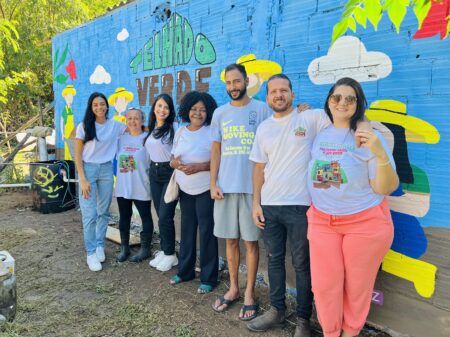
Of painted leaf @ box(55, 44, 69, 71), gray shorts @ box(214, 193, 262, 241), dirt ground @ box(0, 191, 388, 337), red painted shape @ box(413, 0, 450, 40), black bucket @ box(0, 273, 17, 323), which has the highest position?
painted leaf @ box(55, 44, 69, 71)

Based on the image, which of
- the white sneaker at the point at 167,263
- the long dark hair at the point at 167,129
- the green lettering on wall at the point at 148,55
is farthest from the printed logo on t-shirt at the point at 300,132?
the green lettering on wall at the point at 148,55

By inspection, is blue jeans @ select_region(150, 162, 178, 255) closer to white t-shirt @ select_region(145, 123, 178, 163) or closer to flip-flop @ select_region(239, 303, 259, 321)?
white t-shirt @ select_region(145, 123, 178, 163)

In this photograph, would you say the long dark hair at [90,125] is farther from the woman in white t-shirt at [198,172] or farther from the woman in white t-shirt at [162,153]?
the woman in white t-shirt at [198,172]

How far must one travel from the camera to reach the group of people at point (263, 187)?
2445mm

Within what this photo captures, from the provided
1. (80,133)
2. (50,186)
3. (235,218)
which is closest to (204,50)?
(80,133)

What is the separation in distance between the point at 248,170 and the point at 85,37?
521cm

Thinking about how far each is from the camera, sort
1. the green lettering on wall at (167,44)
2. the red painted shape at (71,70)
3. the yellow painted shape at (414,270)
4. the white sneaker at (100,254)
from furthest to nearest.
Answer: the red painted shape at (71,70), the green lettering on wall at (167,44), the white sneaker at (100,254), the yellow painted shape at (414,270)

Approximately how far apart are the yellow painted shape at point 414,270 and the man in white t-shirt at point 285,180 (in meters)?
0.67

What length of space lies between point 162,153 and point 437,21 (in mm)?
2646

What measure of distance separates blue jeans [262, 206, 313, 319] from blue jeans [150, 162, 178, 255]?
138cm

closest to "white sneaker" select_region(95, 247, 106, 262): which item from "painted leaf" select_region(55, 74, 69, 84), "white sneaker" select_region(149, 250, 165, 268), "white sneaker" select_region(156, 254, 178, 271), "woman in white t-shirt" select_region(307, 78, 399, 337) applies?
"white sneaker" select_region(149, 250, 165, 268)

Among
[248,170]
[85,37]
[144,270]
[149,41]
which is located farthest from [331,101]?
[85,37]

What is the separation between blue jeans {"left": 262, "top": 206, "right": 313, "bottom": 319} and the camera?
9.12 feet

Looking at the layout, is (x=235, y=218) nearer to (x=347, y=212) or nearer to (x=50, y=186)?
(x=347, y=212)
